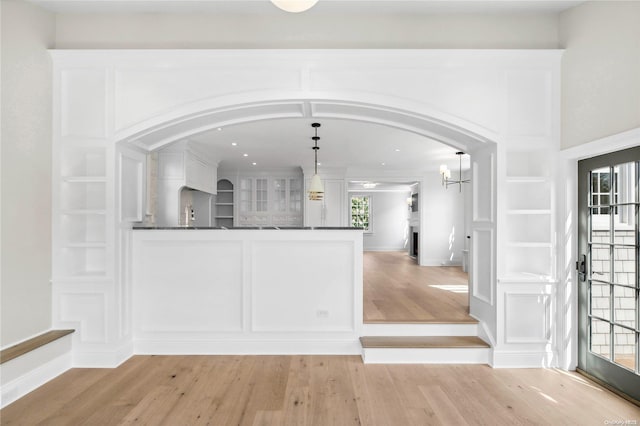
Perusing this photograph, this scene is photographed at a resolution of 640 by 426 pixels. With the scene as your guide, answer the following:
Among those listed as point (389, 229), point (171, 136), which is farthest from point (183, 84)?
point (389, 229)

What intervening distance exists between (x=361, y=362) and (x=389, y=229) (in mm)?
10133

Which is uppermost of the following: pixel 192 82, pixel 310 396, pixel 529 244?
pixel 192 82

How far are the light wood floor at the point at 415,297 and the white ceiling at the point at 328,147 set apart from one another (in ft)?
7.74

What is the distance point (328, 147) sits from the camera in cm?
707

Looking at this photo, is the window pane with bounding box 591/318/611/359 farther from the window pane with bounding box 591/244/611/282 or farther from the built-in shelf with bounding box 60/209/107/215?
the built-in shelf with bounding box 60/209/107/215

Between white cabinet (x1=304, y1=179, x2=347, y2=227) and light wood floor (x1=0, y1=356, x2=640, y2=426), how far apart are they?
6311mm

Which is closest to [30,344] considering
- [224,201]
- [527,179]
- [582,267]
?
[527,179]

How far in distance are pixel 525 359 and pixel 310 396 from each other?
1996mm

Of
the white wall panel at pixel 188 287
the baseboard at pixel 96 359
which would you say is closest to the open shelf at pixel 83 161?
the white wall panel at pixel 188 287

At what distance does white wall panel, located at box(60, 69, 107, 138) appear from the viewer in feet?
10.8

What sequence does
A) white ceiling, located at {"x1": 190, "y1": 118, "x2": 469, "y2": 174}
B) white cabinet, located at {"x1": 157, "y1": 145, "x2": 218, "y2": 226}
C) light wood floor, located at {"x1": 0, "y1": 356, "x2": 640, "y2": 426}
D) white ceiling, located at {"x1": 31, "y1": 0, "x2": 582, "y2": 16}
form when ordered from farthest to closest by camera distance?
white cabinet, located at {"x1": 157, "y1": 145, "x2": 218, "y2": 226}
white ceiling, located at {"x1": 190, "y1": 118, "x2": 469, "y2": 174}
white ceiling, located at {"x1": 31, "y1": 0, "x2": 582, "y2": 16}
light wood floor, located at {"x1": 0, "y1": 356, "x2": 640, "y2": 426}

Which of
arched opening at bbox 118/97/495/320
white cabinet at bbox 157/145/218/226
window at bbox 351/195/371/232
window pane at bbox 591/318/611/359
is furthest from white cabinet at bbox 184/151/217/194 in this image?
window pane at bbox 591/318/611/359

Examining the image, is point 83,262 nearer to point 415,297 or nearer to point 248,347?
point 248,347

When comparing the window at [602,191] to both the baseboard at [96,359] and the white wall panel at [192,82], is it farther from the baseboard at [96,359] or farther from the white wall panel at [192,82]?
the baseboard at [96,359]
